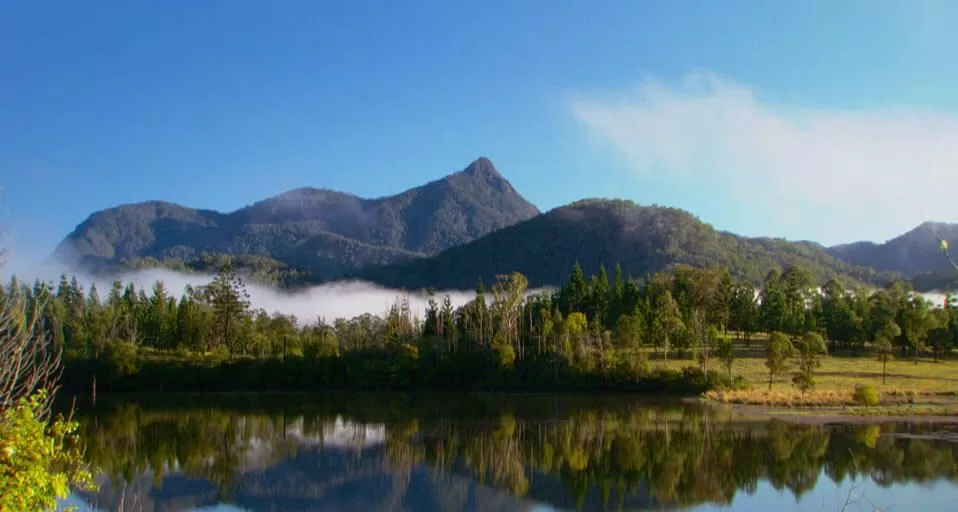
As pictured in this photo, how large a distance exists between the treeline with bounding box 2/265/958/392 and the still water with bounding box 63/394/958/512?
19814 millimetres

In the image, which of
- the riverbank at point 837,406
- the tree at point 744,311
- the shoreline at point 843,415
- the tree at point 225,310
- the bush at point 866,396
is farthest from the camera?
the tree at point 225,310

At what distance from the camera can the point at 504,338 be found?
78375 mm

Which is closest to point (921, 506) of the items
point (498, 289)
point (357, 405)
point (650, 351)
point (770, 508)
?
point (770, 508)

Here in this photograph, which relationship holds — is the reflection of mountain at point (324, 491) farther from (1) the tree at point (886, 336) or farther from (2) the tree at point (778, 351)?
(1) the tree at point (886, 336)

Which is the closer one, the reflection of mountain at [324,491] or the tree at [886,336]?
the reflection of mountain at [324,491]

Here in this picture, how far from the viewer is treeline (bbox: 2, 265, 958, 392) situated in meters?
73.5

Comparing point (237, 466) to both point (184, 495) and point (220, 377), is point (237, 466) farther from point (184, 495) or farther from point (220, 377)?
point (220, 377)

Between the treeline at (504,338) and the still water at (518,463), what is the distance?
780 inches

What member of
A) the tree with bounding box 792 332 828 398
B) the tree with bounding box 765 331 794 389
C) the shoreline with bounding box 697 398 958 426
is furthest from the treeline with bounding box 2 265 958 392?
the shoreline with bounding box 697 398 958 426

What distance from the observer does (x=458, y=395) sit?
236 ft

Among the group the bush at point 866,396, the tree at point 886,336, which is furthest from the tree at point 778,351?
the tree at point 886,336

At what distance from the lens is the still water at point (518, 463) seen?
93.9ft

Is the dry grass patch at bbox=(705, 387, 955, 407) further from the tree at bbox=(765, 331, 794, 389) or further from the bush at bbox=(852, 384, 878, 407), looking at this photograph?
the tree at bbox=(765, 331, 794, 389)

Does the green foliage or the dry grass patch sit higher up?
the green foliage
